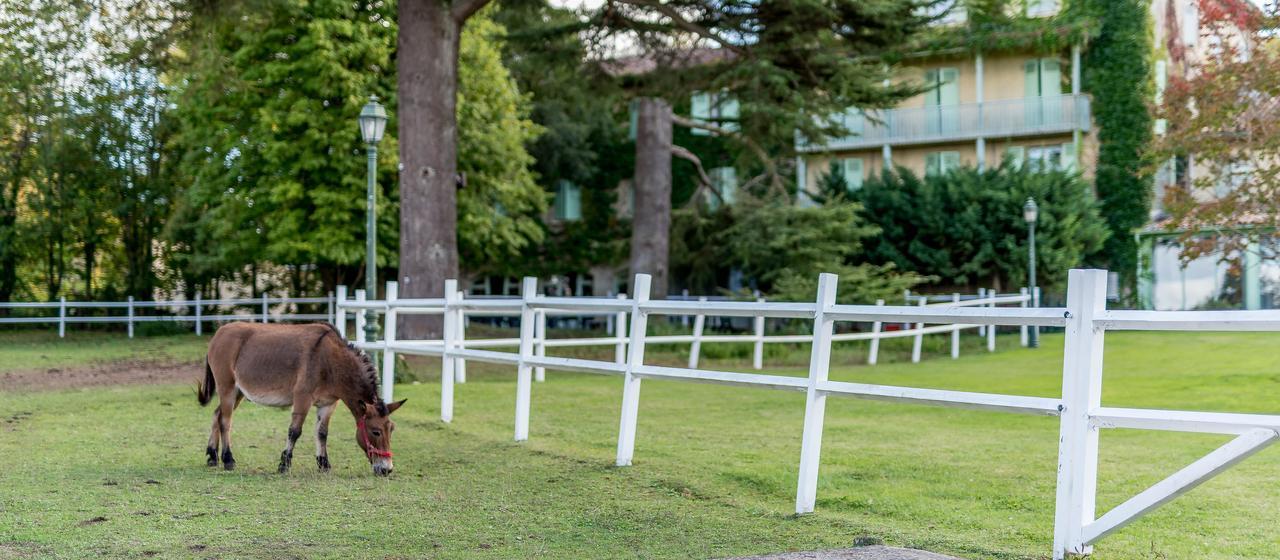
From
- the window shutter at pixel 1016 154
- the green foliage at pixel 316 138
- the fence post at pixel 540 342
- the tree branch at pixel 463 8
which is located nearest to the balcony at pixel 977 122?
the window shutter at pixel 1016 154

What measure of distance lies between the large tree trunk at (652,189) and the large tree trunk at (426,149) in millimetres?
9314

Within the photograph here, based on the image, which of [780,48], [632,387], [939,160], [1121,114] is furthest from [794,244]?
[632,387]

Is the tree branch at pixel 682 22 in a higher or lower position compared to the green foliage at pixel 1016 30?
lower

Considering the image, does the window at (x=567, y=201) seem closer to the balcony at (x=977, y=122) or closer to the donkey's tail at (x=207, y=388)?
the balcony at (x=977, y=122)

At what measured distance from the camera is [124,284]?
117 ft

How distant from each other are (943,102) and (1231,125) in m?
22.1

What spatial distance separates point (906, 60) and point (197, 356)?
79.4 feet

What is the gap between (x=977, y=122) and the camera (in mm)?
36812

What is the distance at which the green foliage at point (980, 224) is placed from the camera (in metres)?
32.2

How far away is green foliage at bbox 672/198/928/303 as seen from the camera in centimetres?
2722

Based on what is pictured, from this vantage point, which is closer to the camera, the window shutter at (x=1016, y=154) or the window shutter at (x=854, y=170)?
the window shutter at (x=1016, y=154)

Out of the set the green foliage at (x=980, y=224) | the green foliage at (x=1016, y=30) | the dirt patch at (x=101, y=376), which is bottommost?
the dirt patch at (x=101, y=376)

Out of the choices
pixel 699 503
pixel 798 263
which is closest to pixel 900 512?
pixel 699 503

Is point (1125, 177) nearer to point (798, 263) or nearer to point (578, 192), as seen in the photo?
point (798, 263)
